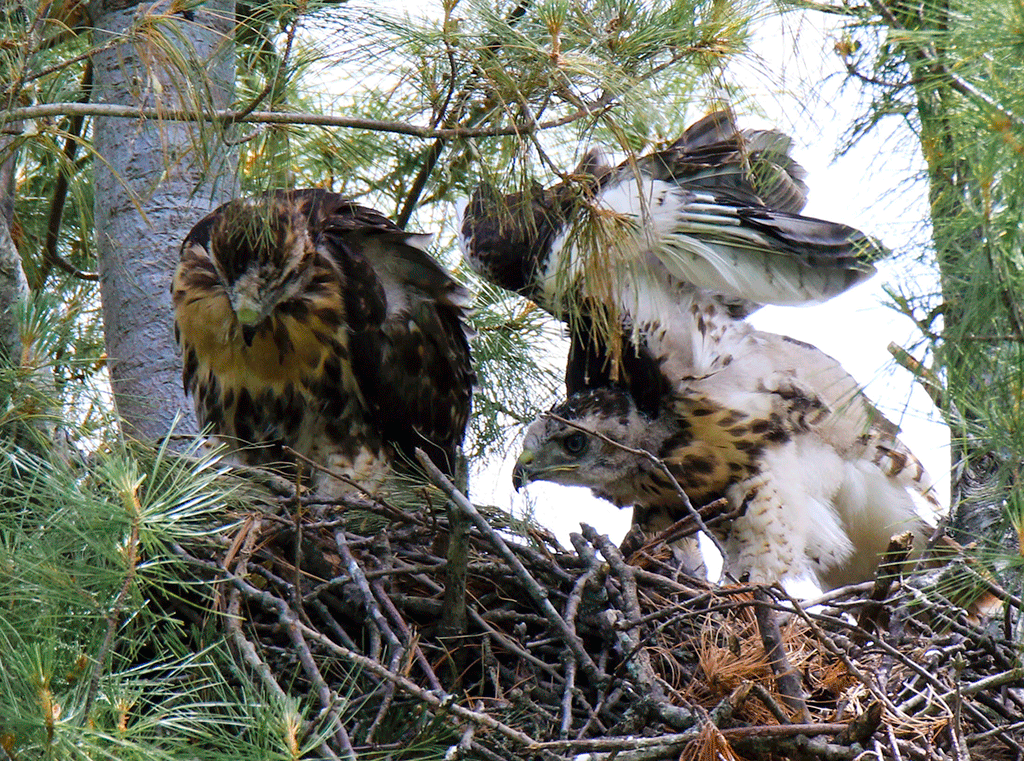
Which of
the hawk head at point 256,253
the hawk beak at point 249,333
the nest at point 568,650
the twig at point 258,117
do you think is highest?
the twig at point 258,117

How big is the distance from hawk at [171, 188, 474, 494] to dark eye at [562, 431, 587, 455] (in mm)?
385

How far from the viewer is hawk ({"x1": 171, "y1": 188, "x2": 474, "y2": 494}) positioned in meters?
3.45

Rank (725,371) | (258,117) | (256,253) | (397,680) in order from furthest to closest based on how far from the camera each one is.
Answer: (725,371), (256,253), (258,117), (397,680)

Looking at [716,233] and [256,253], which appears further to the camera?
[716,233]

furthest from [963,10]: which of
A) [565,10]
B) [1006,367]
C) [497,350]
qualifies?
[497,350]

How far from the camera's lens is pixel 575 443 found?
411 centimetres

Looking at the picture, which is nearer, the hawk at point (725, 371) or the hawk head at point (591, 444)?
the hawk at point (725, 371)

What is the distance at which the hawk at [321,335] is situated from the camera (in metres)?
3.45

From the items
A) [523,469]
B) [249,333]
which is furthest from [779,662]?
[249,333]

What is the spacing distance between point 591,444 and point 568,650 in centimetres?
143

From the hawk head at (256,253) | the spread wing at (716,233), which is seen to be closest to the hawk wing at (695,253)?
the spread wing at (716,233)

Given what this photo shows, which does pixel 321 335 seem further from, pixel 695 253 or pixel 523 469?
pixel 695 253

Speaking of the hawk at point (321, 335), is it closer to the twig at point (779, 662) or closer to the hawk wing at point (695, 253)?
the hawk wing at point (695, 253)

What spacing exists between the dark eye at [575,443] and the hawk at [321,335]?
1.26 feet
